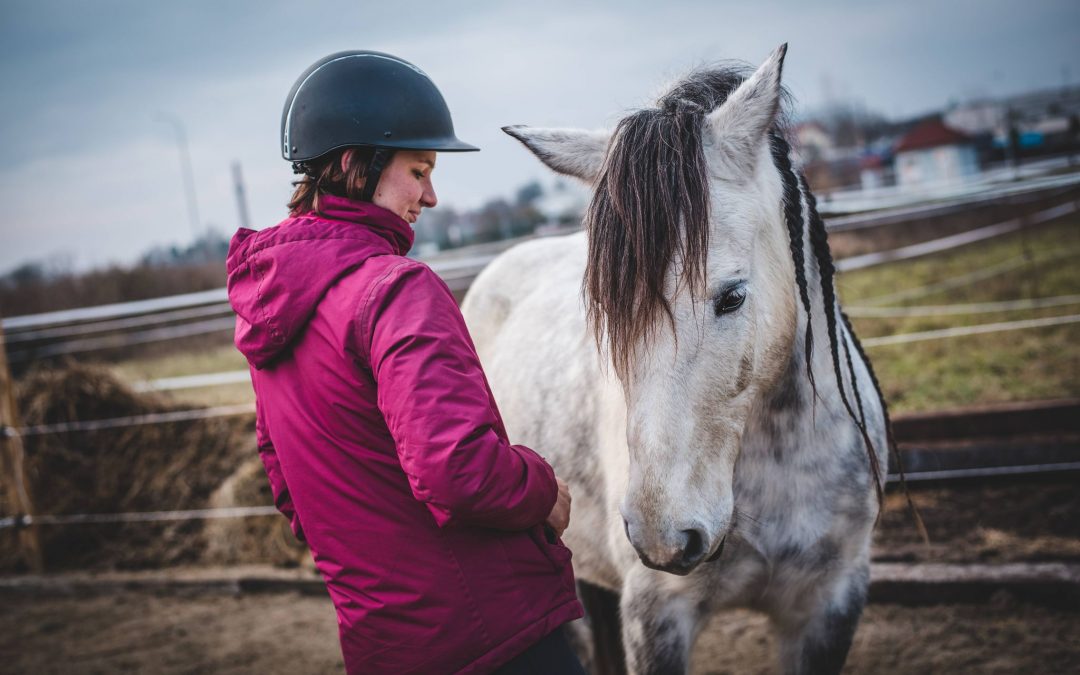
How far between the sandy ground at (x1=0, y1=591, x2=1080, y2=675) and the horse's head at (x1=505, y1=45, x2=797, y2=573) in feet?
6.53

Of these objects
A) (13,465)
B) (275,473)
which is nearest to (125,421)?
(13,465)

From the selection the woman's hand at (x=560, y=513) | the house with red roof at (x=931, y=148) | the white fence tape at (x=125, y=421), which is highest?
the house with red roof at (x=931, y=148)

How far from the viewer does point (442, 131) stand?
5.09 feet

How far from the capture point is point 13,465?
4.81 m

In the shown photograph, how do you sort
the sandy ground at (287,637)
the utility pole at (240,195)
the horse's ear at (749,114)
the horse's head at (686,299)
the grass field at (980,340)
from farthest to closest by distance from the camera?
the utility pole at (240,195)
the grass field at (980,340)
the sandy ground at (287,637)
the horse's ear at (749,114)
the horse's head at (686,299)

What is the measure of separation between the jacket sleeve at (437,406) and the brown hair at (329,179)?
11.3 inches

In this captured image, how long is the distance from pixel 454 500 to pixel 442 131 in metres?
0.83

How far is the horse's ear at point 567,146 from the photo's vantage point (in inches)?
65.7

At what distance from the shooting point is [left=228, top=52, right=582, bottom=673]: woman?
1136 millimetres

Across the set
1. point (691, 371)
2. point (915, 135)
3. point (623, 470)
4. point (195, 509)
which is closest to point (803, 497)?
point (623, 470)

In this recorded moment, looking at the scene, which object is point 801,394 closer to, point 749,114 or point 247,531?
point 749,114

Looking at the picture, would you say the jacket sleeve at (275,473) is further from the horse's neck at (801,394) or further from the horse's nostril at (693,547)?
the horse's neck at (801,394)

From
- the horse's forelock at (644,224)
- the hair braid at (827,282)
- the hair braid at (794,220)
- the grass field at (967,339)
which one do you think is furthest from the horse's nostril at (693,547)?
the grass field at (967,339)

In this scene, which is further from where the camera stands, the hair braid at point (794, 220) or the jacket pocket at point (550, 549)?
the hair braid at point (794, 220)
